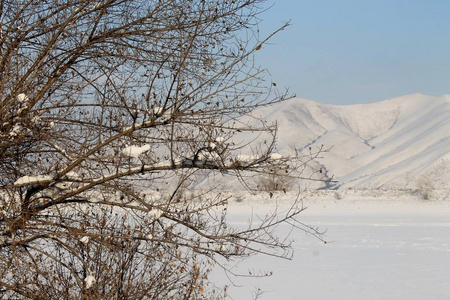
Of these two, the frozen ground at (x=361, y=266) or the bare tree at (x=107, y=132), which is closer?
the bare tree at (x=107, y=132)

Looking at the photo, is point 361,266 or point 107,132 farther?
point 361,266

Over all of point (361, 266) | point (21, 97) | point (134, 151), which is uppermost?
point (361, 266)

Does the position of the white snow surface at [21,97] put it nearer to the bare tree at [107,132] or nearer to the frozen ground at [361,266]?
the bare tree at [107,132]

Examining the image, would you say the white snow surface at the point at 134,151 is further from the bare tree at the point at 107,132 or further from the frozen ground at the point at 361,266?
the frozen ground at the point at 361,266

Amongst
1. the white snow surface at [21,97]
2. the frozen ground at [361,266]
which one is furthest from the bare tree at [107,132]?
the frozen ground at [361,266]

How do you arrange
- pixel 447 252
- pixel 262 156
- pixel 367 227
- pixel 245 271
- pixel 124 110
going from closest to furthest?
pixel 262 156 → pixel 124 110 → pixel 245 271 → pixel 447 252 → pixel 367 227

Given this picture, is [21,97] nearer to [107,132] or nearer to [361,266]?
[107,132]

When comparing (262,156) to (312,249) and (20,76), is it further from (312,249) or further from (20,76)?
(312,249)

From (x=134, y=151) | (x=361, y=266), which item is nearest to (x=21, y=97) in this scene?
(x=134, y=151)

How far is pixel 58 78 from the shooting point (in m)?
6.29

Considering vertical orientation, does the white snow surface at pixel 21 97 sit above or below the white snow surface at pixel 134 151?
above

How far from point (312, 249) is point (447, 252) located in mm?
4577

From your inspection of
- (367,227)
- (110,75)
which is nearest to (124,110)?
(110,75)

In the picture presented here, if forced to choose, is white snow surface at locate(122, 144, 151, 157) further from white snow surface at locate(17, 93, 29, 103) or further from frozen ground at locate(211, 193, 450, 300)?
frozen ground at locate(211, 193, 450, 300)
